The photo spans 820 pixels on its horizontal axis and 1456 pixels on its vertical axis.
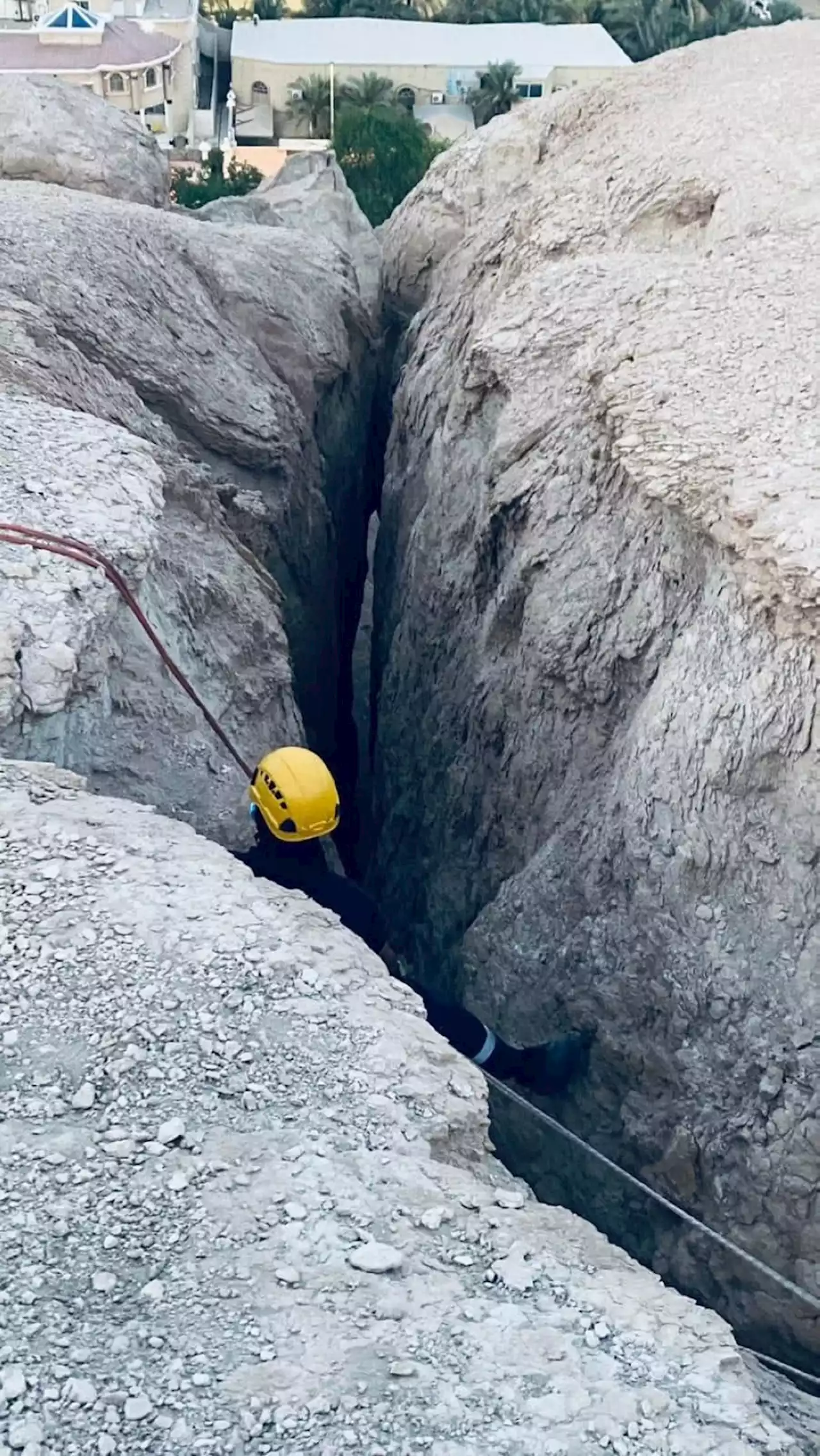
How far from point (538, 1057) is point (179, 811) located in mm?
1996

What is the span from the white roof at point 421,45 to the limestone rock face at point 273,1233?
29561mm

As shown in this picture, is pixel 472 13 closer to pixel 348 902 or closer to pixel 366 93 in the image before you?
pixel 366 93

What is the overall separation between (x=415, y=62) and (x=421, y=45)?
1229mm

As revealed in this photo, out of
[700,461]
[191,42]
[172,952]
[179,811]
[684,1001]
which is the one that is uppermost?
[191,42]

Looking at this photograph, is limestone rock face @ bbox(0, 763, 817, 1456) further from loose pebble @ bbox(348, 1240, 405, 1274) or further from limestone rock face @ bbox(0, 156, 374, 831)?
limestone rock face @ bbox(0, 156, 374, 831)

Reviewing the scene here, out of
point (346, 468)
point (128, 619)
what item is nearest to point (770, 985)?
point (128, 619)

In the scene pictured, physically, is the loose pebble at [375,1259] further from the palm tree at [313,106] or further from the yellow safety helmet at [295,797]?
the palm tree at [313,106]

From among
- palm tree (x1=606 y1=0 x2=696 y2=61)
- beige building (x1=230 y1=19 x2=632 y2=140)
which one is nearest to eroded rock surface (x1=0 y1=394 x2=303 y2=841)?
beige building (x1=230 y1=19 x2=632 y2=140)

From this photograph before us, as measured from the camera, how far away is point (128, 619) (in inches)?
245

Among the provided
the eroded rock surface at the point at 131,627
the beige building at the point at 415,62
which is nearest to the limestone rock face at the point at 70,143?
the eroded rock surface at the point at 131,627

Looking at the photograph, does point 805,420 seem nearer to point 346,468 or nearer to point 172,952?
point 172,952

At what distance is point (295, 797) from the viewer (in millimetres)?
5648

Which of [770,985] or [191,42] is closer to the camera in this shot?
[770,985]

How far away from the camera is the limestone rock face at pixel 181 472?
5.74 m
